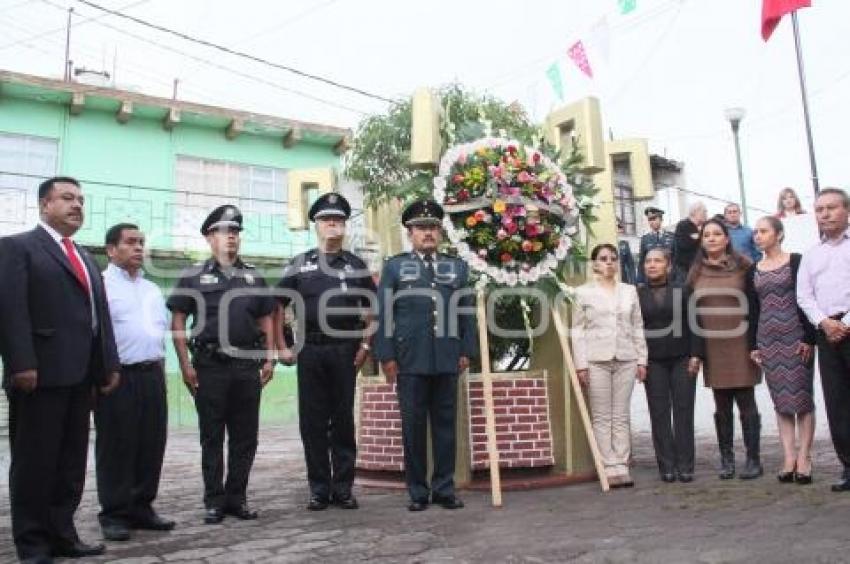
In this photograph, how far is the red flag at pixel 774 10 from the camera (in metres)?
9.25

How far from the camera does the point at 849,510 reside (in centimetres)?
407

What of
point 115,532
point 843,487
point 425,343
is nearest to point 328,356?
point 425,343

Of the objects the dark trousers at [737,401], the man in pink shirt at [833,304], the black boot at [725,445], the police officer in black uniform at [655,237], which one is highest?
the police officer in black uniform at [655,237]

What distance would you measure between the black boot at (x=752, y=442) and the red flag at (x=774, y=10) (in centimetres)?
580

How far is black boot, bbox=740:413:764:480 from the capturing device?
5.39m

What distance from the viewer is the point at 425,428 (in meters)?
4.99

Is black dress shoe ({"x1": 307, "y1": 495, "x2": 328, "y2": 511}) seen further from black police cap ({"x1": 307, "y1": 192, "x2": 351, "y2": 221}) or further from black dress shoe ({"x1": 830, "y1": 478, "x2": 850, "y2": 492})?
black dress shoe ({"x1": 830, "y1": 478, "x2": 850, "y2": 492})

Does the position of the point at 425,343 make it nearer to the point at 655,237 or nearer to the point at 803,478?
the point at 803,478

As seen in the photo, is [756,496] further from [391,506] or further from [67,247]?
[67,247]

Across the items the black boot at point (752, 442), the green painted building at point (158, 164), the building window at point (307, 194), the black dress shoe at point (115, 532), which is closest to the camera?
the black dress shoe at point (115, 532)

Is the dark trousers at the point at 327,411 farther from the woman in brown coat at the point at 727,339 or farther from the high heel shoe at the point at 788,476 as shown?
the high heel shoe at the point at 788,476

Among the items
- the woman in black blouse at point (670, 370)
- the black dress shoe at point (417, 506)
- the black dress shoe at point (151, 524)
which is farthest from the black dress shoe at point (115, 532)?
the woman in black blouse at point (670, 370)

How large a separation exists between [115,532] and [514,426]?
267 cm

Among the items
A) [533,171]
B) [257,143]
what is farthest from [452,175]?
[257,143]
